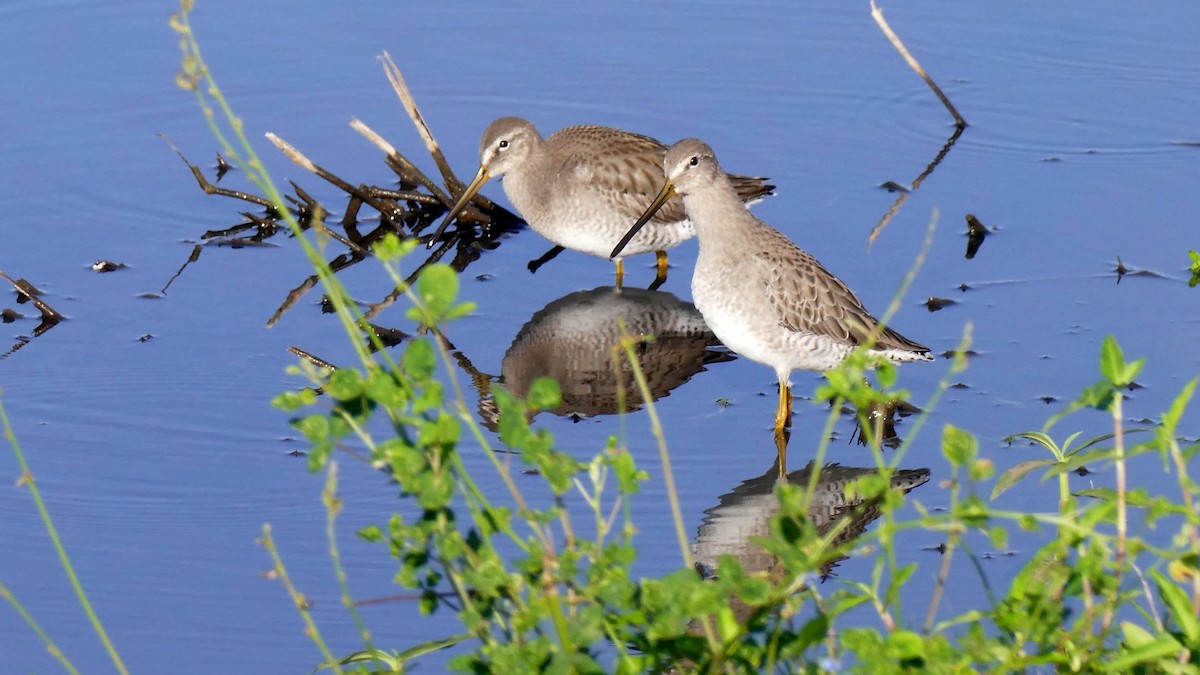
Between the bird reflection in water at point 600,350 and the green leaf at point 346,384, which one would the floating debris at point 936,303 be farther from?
the green leaf at point 346,384

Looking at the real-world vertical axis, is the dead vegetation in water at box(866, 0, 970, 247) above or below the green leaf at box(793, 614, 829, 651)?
above

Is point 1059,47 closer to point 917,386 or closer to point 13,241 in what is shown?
point 917,386

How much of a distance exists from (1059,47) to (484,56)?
3.11 m

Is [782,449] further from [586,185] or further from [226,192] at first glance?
[226,192]

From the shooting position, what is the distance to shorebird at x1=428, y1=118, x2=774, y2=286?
24.1 feet

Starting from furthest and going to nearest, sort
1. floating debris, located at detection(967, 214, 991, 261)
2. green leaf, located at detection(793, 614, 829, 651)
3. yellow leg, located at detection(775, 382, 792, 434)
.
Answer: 1. floating debris, located at detection(967, 214, 991, 261)
2. yellow leg, located at detection(775, 382, 792, 434)
3. green leaf, located at detection(793, 614, 829, 651)

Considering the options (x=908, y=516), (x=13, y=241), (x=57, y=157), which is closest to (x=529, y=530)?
(x=908, y=516)

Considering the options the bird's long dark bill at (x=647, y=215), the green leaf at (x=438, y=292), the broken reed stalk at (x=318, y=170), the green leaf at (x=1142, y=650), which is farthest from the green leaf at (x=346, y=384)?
the broken reed stalk at (x=318, y=170)

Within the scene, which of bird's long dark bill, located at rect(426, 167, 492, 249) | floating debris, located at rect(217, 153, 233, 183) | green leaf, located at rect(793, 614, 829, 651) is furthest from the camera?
floating debris, located at rect(217, 153, 233, 183)

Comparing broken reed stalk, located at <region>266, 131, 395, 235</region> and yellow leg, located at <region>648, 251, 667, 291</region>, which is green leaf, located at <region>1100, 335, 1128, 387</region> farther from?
broken reed stalk, located at <region>266, 131, 395, 235</region>

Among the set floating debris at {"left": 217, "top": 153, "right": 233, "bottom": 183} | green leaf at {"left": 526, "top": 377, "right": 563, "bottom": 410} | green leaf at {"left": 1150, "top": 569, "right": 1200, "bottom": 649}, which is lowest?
green leaf at {"left": 1150, "top": 569, "right": 1200, "bottom": 649}

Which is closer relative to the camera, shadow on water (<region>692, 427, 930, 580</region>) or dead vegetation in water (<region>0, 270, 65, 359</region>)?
shadow on water (<region>692, 427, 930, 580</region>)

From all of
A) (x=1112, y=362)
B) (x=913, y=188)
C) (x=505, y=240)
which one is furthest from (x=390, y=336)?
(x=1112, y=362)

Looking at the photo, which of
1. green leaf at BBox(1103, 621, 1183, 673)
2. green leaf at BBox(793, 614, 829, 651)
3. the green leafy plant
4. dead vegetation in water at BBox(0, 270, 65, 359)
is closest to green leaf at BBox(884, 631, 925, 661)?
the green leafy plant
